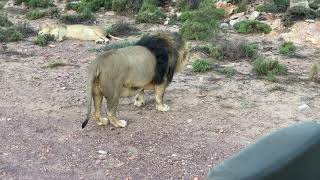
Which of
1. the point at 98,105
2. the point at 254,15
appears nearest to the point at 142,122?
the point at 98,105

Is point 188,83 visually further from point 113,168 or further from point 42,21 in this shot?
point 42,21

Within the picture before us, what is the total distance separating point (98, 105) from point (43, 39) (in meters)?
5.16

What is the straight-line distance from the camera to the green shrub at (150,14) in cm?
1391

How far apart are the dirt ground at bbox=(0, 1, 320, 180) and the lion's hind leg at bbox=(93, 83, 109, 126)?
0.12 metres

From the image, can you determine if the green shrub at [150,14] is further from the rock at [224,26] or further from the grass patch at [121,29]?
the rock at [224,26]

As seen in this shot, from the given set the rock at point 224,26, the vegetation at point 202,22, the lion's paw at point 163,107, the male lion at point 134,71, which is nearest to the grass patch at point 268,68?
the male lion at point 134,71

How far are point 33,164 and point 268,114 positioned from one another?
3.30 m

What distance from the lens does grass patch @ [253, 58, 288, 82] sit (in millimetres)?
9398

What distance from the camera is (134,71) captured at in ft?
23.4

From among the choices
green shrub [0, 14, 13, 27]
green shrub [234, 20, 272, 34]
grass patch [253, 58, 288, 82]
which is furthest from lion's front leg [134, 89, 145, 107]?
green shrub [0, 14, 13, 27]

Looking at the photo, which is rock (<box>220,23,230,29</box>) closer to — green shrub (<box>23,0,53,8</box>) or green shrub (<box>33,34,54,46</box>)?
green shrub (<box>33,34,54,46</box>)

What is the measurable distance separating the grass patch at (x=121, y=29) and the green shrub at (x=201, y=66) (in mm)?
3549

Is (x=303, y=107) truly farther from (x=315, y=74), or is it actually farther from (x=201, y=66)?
(x=201, y=66)

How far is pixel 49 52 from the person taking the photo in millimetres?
11156
